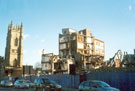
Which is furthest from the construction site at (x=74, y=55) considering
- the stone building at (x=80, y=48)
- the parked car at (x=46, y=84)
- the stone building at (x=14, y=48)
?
the parked car at (x=46, y=84)

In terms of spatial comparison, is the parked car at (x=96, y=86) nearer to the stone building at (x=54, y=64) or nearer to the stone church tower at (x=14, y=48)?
the stone building at (x=54, y=64)

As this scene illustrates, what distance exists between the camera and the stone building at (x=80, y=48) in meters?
61.4

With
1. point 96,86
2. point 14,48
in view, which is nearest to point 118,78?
point 96,86

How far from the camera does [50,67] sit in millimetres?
63938

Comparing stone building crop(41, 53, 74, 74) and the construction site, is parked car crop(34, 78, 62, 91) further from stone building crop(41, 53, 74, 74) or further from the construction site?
stone building crop(41, 53, 74, 74)

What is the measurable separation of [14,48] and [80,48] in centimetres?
4187

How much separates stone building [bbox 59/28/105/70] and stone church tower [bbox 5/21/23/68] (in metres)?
30.8

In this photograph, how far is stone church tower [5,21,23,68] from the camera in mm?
87800

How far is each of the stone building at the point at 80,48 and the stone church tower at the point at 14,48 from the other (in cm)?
3076

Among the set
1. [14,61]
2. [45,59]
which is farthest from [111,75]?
[14,61]

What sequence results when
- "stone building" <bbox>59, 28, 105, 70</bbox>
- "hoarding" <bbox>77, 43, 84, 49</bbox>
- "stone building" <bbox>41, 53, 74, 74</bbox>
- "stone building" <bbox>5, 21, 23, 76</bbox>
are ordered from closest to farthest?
"stone building" <bbox>41, 53, 74, 74</bbox>, "stone building" <bbox>59, 28, 105, 70</bbox>, "hoarding" <bbox>77, 43, 84, 49</bbox>, "stone building" <bbox>5, 21, 23, 76</bbox>

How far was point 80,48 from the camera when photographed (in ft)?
216

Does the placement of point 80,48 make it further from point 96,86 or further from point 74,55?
point 96,86

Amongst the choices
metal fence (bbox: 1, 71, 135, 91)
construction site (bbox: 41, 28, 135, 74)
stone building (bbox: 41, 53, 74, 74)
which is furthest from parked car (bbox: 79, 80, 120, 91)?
stone building (bbox: 41, 53, 74, 74)
